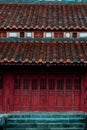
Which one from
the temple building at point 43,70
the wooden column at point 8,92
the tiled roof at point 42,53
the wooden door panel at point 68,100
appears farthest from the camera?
the wooden door panel at point 68,100

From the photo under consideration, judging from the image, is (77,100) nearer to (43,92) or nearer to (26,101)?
(43,92)

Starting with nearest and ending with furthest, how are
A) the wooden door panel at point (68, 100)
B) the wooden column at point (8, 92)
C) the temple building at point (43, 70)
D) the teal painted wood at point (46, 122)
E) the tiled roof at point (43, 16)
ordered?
the teal painted wood at point (46, 122), the temple building at point (43, 70), the wooden column at point (8, 92), the wooden door panel at point (68, 100), the tiled roof at point (43, 16)

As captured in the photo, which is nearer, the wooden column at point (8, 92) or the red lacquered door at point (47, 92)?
the wooden column at point (8, 92)

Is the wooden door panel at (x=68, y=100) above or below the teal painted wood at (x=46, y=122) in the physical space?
above

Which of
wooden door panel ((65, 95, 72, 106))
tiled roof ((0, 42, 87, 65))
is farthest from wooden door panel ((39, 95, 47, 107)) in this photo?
tiled roof ((0, 42, 87, 65))

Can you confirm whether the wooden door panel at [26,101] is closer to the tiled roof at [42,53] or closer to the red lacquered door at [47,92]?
the red lacquered door at [47,92]

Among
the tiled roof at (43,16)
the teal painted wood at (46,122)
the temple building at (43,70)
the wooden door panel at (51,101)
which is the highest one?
the tiled roof at (43,16)

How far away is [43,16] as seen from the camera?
21656mm

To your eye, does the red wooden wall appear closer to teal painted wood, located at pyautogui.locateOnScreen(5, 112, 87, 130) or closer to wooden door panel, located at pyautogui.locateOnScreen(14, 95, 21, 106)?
wooden door panel, located at pyautogui.locateOnScreen(14, 95, 21, 106)

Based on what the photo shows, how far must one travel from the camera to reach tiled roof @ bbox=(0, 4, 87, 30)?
20094mm

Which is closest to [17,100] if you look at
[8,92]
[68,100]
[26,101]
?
[26,101]

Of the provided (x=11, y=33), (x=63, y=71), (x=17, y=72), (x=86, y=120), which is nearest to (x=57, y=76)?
(x=63, y=71)

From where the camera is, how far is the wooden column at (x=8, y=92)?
19.2m

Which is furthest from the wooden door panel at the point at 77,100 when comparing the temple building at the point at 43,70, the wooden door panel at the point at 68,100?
the wooden door panel at the point at 68,100
